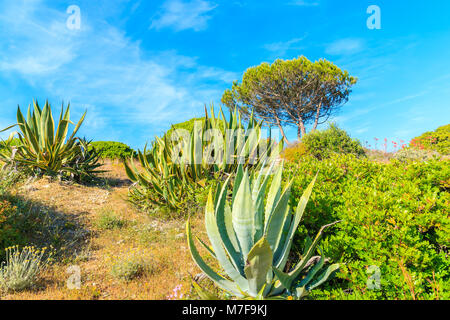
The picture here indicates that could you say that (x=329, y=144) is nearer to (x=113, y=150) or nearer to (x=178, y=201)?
(x=178, y=201)

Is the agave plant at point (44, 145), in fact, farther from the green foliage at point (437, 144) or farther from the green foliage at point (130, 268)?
the green foliage at point (437, 144)

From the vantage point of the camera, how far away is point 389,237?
8.02ft

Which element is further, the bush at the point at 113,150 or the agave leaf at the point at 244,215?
the bush at the point at 113,150

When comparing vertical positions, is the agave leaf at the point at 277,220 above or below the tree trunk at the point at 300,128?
below

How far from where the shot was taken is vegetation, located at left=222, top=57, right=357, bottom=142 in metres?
Result: 22.9

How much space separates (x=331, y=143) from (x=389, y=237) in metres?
9.61

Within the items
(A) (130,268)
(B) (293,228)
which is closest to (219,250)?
(B) (293,228)

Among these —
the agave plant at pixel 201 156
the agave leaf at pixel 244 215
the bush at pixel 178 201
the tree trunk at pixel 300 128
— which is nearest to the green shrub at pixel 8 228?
the bush at pixel 178 201

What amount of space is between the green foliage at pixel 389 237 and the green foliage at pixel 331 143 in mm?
7823

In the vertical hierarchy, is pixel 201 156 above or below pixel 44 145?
below

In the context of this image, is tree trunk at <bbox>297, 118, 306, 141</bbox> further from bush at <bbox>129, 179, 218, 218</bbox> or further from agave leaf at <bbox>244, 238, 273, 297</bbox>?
agave leaf at <bbox>244, 238, 273, 297</bbox>

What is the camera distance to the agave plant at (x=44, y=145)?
24.9 ft

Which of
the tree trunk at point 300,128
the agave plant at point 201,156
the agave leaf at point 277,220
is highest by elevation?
the tree trunk at point 300,128
